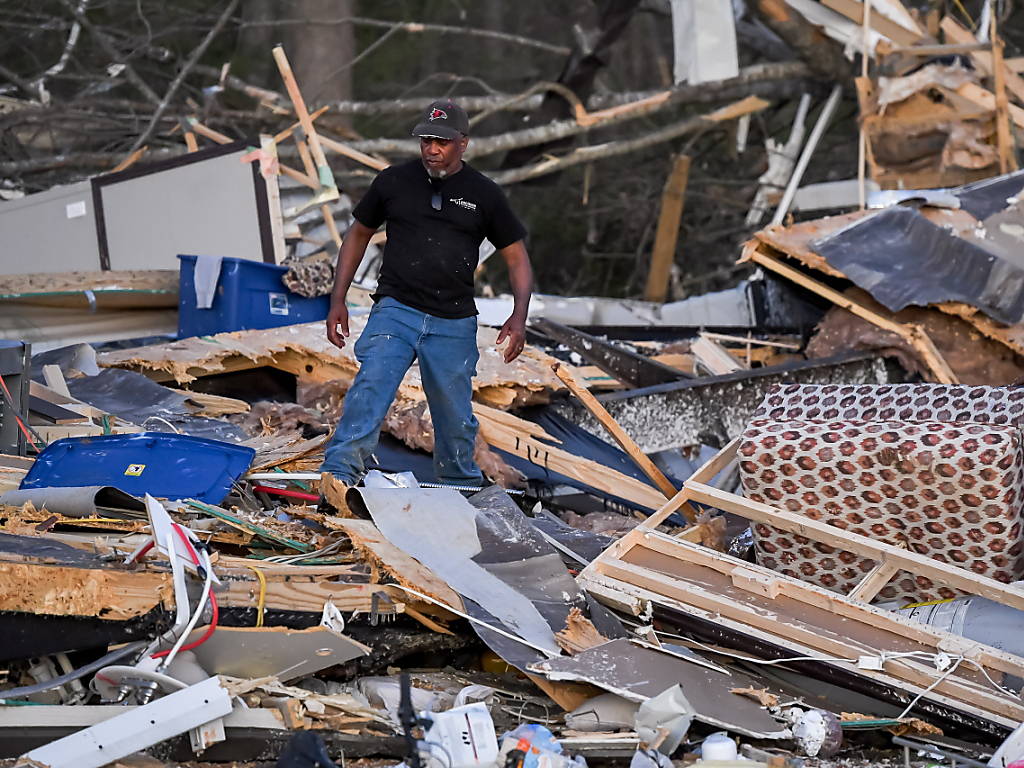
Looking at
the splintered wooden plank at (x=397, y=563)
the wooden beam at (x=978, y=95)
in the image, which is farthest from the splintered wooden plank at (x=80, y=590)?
the wooden beam at (x=978, y=95)

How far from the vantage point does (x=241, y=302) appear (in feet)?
28.3

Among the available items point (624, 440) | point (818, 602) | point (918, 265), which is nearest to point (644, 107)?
point (918, 265)

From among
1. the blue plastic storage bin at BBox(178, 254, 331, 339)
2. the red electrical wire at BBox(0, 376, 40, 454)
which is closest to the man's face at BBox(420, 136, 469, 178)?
the red electrical wire at BBox(0, 376, 40, 454)

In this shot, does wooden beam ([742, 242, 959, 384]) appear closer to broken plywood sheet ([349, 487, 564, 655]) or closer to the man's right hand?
the man's right hand

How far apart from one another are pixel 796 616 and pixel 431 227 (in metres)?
2.15

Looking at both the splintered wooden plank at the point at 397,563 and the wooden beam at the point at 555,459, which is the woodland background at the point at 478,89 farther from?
the splintered wooden plank at the point at 397,563

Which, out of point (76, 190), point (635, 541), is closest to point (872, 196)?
point (76, 190)

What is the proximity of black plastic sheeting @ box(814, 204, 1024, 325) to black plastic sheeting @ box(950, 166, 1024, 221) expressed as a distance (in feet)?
1.86

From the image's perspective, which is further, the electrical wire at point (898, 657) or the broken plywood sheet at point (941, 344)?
the broken plywood sheet at point (941, 344)

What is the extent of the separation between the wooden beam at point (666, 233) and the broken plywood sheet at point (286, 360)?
26.5ft

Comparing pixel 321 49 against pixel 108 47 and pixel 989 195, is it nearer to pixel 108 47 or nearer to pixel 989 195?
pixel 108 47

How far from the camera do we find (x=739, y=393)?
8.15 meters

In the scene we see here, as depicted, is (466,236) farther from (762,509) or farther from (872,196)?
(872,196)

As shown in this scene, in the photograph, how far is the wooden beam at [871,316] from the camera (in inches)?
347
